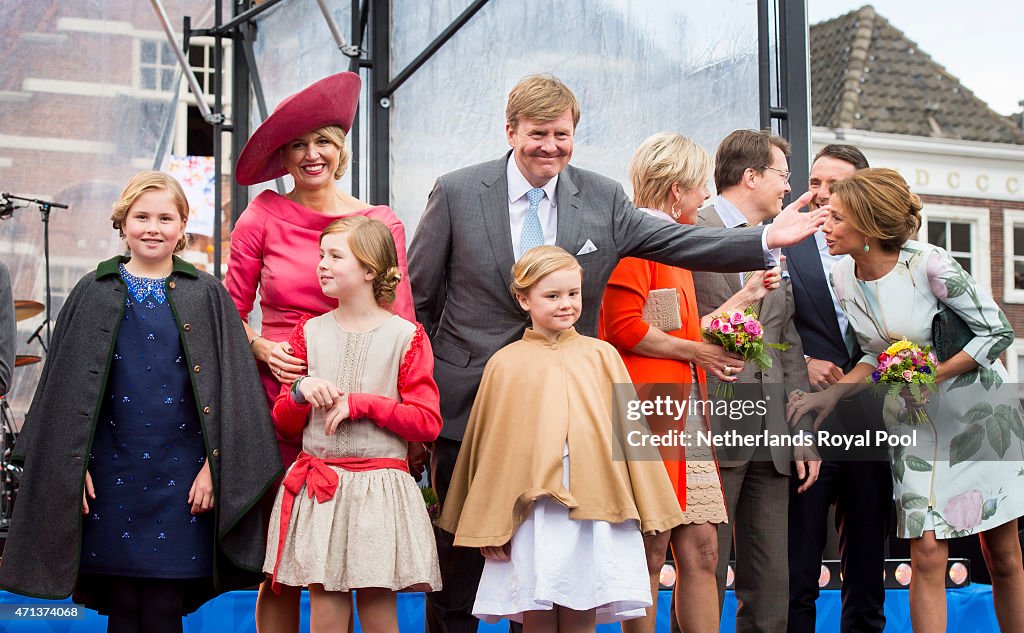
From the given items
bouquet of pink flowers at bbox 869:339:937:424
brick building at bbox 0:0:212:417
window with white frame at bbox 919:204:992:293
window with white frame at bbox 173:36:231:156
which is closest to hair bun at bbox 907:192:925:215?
bouquet of pink flowers at bbox 869:339:937:424

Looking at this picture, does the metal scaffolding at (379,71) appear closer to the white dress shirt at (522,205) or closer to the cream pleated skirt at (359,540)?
the white dress shirt at (522,205)

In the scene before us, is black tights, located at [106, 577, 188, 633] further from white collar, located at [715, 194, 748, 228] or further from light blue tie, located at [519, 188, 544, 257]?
white collar, located at [715, 194, 748, 228]

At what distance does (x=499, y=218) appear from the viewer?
12.3 ft

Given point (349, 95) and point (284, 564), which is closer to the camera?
point (284, 564)

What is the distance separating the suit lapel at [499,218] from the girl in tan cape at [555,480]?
20cm

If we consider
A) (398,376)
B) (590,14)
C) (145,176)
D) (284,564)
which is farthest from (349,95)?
(590,14)

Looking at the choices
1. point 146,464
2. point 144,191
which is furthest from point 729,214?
point 146,464

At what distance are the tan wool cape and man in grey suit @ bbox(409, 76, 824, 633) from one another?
0.65 ft

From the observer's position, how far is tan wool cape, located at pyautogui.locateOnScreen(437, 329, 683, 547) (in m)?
3.32

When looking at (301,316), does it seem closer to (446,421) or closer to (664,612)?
(446,421)

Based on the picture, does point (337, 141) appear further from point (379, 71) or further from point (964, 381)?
point (379, 71)

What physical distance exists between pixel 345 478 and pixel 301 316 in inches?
23.1

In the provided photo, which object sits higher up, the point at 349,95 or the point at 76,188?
the point at 76,188

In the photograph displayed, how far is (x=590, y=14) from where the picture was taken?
6.18 m
